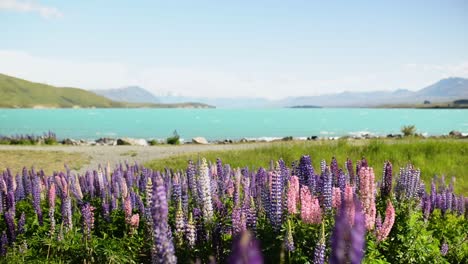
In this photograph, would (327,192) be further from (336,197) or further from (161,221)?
(161,221)

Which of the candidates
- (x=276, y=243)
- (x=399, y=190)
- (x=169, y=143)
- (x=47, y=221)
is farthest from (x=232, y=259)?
(x=169, y=143)

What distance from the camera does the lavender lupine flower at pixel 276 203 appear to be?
6402mm

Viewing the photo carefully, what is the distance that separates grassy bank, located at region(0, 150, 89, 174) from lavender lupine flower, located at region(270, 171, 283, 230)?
18.3m

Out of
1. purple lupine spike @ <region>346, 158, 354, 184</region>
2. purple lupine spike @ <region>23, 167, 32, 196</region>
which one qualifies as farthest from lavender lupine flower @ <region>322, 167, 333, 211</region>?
purple lupine spike @ <region>23, 167, 32, 196</region>

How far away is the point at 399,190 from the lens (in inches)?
336

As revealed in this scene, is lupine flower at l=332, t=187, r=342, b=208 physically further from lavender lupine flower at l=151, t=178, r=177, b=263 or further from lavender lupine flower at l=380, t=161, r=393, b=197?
lavender lupine flower at l=151, t=178, r=177, b=263

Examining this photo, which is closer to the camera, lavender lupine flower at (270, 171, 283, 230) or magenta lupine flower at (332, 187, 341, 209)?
lavender lupine flower at (270, 171, 283, 230)

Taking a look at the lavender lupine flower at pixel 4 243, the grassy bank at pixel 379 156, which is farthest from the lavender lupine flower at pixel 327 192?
the grassy bank at pixel 379 156

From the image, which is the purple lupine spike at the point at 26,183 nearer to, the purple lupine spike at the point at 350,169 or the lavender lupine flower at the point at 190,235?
the lavender lupine flower at the point at 190,235

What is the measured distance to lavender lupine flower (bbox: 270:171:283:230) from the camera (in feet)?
21.0

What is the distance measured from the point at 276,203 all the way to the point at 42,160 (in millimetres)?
22528

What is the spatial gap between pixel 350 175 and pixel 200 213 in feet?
10.9

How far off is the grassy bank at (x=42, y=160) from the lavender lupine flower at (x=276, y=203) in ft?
60.1

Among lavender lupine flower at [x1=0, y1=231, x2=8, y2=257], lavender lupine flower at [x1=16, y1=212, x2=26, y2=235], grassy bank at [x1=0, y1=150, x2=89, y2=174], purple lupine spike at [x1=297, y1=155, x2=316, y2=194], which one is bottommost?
grassy bank at [x1=0, y1=150, x2=89, y2=174]
